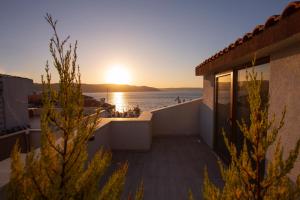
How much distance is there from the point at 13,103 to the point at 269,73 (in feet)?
33.7

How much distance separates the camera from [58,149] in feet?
6.38

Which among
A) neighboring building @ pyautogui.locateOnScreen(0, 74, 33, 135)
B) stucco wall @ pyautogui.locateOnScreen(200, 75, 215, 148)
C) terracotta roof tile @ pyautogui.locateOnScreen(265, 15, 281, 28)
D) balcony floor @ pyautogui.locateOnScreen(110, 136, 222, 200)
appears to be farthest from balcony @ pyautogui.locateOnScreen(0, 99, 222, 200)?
terracotta roof tile @ pyautogui.locateOnScreen(265, 15, 281, 28)

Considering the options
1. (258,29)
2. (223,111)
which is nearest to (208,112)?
(223,111)

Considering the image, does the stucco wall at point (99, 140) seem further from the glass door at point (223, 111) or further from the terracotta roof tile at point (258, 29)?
the terracotta roof tile at point (258, 29)

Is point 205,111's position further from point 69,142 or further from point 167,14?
point 69,142

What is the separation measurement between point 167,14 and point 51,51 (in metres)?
7.88

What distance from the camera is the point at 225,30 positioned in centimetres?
980

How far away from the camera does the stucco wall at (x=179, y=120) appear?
948 centimetres

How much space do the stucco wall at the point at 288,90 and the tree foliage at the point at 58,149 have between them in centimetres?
288

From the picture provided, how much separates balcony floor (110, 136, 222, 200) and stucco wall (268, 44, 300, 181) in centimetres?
228

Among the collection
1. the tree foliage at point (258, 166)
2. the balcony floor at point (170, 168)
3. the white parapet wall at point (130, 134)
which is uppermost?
the tree foliage at point (258, 166)

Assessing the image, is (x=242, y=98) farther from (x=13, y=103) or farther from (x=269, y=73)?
(x=13, y=103)

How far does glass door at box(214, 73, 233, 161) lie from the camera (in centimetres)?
573

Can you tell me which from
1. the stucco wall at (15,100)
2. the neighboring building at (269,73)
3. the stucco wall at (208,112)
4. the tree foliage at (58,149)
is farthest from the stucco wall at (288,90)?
the stucco wall at (15,100)
